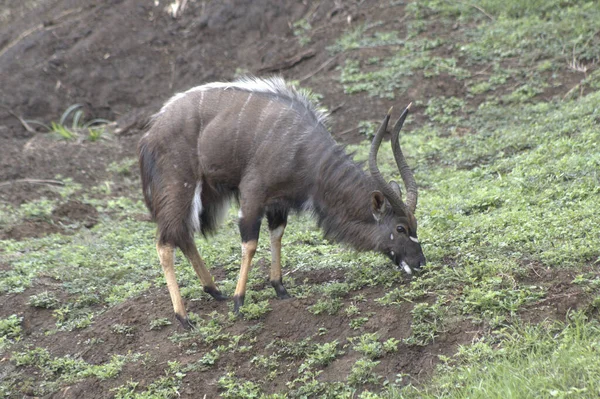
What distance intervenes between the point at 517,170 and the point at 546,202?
3.95ft

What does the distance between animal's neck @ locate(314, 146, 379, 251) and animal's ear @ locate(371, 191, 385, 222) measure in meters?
0.05

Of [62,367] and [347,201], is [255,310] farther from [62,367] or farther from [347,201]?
[62,367]

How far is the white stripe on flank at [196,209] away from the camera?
6863mm

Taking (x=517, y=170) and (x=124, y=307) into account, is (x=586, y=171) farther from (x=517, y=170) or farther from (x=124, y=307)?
(x=124, y=307)

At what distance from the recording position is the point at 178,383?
577 centimetres

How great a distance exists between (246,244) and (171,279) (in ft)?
2.41

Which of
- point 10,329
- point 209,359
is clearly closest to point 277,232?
point 209,359

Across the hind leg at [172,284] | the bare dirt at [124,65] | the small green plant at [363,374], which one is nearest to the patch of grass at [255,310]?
the hind leg at [172,284]

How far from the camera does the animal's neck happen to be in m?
6.66

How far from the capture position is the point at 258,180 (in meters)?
6.63

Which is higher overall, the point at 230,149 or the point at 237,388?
the point at 230,149

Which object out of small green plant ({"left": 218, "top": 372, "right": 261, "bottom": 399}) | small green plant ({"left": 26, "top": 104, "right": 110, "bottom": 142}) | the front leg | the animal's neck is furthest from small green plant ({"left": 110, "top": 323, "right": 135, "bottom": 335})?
small green plant ({"left": 26, "top": 104, "right": 110, "bottom": 142})

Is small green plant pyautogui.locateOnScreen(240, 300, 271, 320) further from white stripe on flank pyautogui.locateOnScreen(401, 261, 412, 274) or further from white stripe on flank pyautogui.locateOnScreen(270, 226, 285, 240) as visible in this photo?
white stripe on flank pyautogui.locateOnScreen(401, 261, 412, 274)

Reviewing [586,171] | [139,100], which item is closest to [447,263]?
[586,171]
